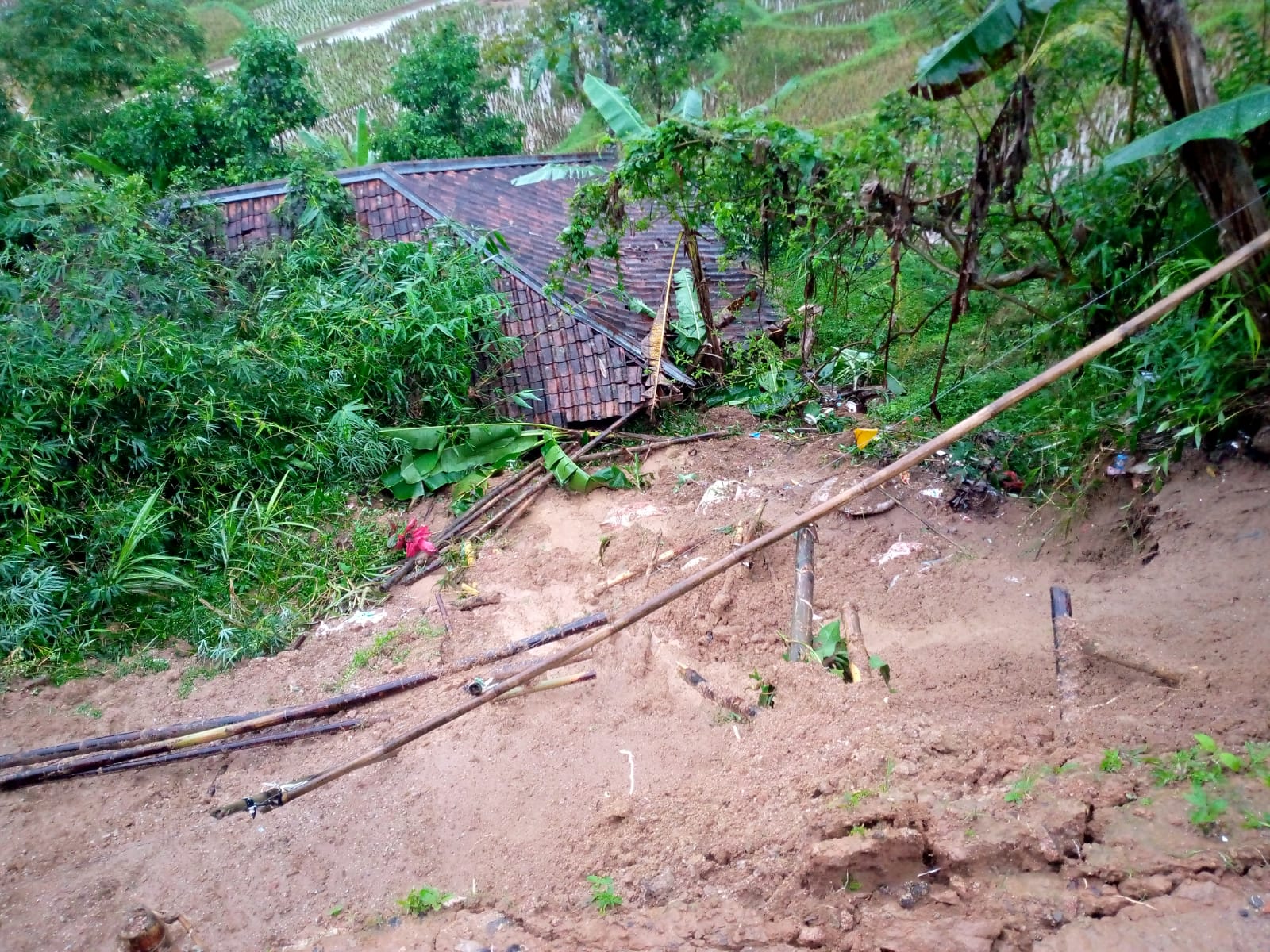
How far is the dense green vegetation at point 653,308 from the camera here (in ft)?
12.1

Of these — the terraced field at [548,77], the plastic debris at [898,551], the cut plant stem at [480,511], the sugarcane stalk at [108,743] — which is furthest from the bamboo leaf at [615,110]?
the sugarcane stalk at [108,743]

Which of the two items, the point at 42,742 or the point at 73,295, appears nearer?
the point at 42,742

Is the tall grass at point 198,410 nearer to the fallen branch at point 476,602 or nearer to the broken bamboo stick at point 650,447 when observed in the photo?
the fallen branch at point 476,602

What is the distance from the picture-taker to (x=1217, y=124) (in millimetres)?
2867

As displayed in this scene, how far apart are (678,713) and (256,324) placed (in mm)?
4372

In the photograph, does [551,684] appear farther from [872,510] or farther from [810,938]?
[872,510]

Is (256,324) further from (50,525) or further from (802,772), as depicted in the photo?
(802,772)

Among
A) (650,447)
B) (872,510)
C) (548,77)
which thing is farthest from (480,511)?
(548,77)

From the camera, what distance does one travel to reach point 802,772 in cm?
269

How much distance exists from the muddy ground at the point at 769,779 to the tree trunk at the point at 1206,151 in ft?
2.64

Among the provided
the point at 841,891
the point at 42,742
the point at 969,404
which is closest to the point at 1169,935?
the point at 841,891

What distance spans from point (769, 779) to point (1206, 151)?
9.73 ft

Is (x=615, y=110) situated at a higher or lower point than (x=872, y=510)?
higher

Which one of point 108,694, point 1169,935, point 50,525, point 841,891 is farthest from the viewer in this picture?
point 50,525
